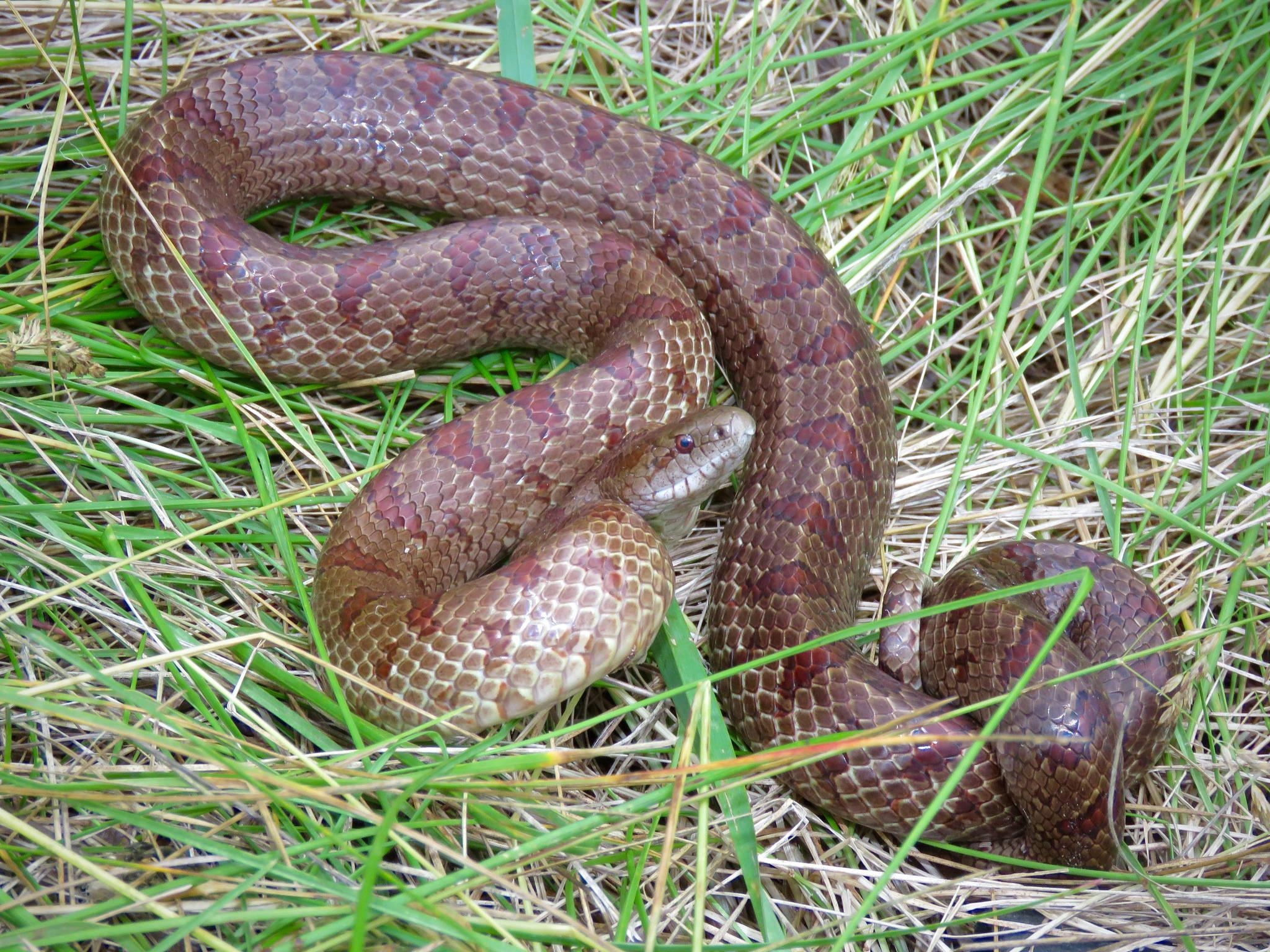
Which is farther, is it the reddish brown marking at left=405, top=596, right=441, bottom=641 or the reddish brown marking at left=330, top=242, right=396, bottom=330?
the reddish brown marking at left=330, top=242, right=396, bottom=330

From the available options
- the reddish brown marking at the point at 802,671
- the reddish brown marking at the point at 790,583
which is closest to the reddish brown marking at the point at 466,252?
the reddish brown marking at the point at 790,583

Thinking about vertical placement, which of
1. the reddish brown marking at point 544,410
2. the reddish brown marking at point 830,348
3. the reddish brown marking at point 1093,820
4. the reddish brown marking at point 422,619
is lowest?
the reddish brown marking at point 1093,820

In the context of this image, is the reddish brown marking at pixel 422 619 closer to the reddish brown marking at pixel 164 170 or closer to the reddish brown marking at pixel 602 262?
the reddish brown marking at pixel 602 262

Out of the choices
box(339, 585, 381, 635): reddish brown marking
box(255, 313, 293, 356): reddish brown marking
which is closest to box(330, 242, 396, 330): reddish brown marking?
box(255, 313, 293, 356): reddish brown marking

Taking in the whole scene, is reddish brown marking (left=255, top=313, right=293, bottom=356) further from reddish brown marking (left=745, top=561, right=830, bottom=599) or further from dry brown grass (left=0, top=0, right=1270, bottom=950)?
reddish brown marking (left=745, top=561, right=830, bottom=599)

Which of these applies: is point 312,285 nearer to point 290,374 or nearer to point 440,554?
point 290,374

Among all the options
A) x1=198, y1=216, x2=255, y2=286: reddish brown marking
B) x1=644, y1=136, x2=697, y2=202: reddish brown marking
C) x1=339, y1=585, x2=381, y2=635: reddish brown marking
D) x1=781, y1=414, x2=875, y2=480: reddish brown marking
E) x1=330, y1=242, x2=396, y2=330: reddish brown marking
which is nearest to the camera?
x1=339, y1=585, x2=381, y2=635: reddish brown marking

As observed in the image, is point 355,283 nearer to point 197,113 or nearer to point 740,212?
point 197,113
